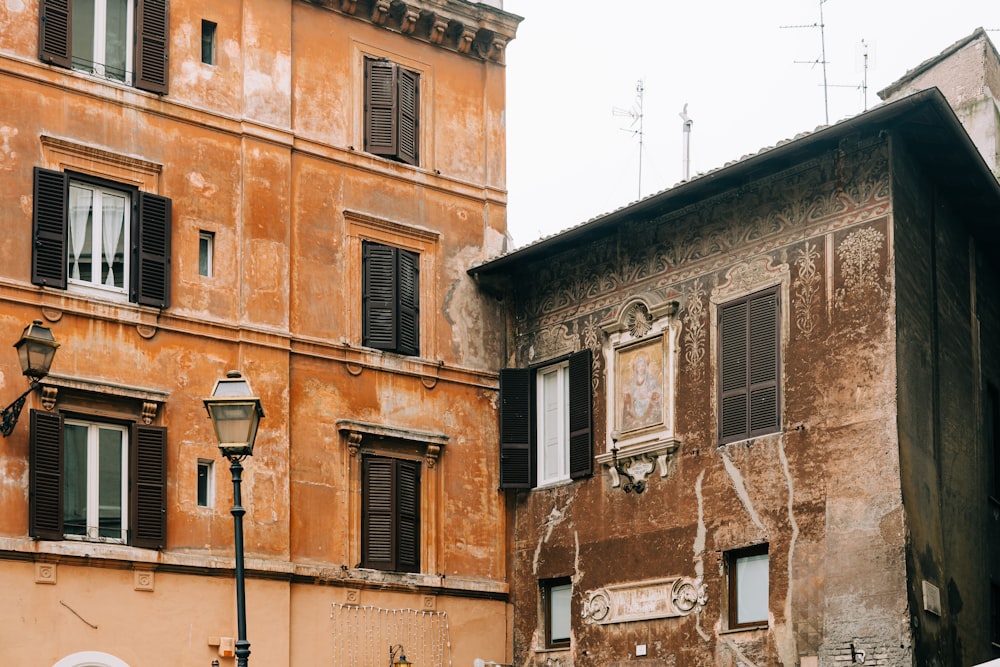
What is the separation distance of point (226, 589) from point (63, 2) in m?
7.33

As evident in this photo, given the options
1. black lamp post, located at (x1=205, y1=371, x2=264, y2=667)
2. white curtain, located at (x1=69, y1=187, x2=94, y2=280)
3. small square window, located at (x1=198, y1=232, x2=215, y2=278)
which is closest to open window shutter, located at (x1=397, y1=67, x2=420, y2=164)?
small square window, located at (x1=198, y1=232, x2=215, y2=278)

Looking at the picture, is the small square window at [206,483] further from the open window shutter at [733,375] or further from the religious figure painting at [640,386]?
the open window shutter at [733,375]

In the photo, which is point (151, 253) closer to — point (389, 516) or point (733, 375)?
point (389, 516)

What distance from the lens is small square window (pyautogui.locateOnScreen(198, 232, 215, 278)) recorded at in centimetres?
2105

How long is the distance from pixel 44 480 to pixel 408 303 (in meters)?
5.80

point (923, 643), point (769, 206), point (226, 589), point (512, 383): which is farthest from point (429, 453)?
point (923, 643)

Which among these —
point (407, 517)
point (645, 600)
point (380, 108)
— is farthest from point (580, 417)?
point (380, 108)

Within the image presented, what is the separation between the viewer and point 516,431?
2305 cm

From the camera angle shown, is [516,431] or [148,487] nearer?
[148,487]

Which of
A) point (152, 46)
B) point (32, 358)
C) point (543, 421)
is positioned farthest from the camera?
point (543, 421)

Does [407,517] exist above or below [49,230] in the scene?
below

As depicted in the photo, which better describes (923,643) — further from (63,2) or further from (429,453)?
(63,2)

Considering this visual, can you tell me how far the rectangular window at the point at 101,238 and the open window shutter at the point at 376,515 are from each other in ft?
11.6

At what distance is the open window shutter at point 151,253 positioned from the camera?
66.6 feet
